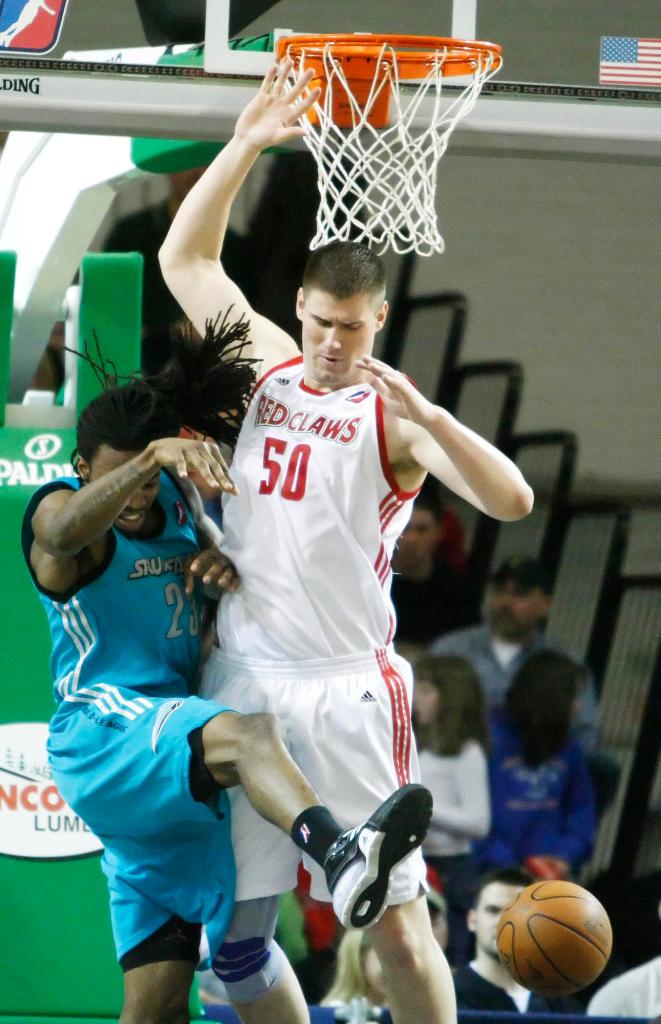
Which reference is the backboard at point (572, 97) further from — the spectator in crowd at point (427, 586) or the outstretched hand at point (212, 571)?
the spectator in crowd at point (427, 586)

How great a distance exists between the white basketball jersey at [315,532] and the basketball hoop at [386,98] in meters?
0.50

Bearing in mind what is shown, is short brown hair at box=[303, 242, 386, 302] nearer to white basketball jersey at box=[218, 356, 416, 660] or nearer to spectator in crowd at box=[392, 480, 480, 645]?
white basketball jersey at box=[218, 356, 416, 660]

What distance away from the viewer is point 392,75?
157 inches

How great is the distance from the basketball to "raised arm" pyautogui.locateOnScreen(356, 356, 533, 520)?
116 centimetres

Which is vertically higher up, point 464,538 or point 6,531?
point 6,531

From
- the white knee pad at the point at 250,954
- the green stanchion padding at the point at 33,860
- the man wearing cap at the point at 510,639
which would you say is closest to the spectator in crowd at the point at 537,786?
the man wearing cap at the point at 510,639

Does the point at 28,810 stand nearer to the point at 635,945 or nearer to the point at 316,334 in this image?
the point at 316,334

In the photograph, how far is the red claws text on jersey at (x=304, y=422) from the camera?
3.77m

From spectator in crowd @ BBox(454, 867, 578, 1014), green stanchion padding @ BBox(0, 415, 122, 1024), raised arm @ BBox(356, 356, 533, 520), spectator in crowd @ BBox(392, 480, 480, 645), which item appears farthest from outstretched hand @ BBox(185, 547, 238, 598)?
spectator in crowd @ BBox(392, 480, 480, 645)

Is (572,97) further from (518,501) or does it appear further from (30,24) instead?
(30,24)

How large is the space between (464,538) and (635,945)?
2057 mm

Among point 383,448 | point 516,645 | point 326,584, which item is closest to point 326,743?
point 326,584

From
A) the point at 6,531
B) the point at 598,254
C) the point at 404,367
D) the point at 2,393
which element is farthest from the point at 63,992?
the point at 598,254

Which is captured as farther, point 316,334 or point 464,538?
point 464,538
